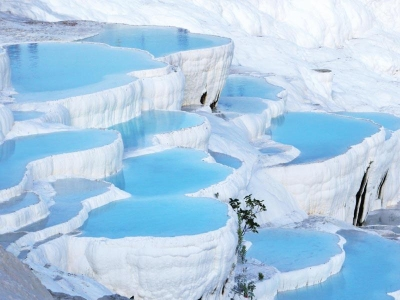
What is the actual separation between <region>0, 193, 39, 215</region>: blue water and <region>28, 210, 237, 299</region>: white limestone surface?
1.64 ft

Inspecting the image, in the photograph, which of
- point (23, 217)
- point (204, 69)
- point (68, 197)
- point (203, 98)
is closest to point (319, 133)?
point (203, 98)

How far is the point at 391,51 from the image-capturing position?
28047mm

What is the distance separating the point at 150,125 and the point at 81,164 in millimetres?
2905

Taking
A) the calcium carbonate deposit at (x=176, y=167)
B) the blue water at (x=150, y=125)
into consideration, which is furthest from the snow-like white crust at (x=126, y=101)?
the blue water at (x=150, y=125)

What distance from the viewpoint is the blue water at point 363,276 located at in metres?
10.6

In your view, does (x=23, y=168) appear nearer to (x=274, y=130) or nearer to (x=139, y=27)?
(x=274, y=130)

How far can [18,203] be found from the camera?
348 inches

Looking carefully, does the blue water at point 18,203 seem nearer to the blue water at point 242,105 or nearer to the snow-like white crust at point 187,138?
the snow-like white crust at point 187,138

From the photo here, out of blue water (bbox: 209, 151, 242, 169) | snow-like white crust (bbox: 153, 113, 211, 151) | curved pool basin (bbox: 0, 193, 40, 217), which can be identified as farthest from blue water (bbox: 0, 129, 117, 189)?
blue water (bbox: 209, 151, 242, 169)

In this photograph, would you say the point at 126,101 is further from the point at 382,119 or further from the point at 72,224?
the point at 382,119

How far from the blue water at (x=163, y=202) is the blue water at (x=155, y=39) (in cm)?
459

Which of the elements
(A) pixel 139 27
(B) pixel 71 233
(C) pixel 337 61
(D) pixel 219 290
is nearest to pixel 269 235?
(D) pixel 219 290

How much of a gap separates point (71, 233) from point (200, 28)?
14113 millimetres

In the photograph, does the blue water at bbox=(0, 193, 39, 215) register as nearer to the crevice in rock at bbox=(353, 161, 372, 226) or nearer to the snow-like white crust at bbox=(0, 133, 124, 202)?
the snow-like white crust at bbox=(0, 133, 124, 202)
